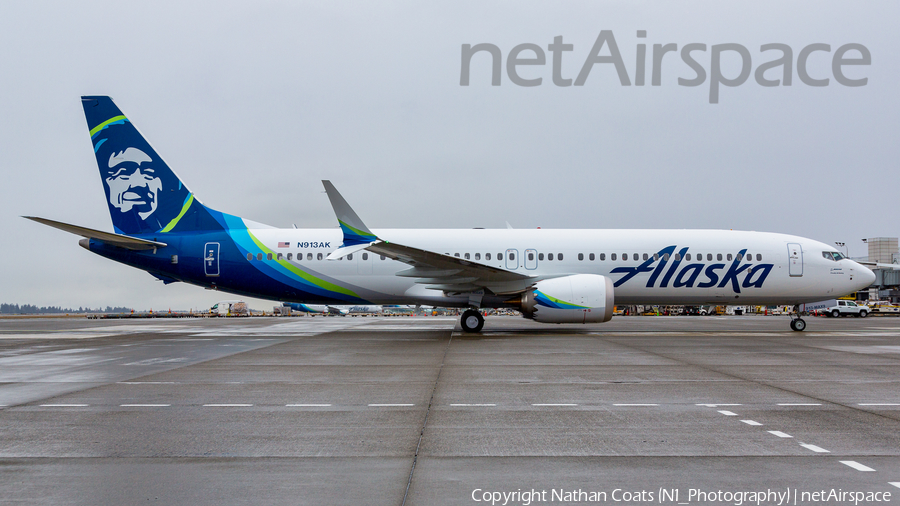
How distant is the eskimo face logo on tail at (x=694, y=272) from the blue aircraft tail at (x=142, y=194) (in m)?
15.4

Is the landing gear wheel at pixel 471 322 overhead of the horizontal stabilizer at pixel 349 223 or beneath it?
beneath

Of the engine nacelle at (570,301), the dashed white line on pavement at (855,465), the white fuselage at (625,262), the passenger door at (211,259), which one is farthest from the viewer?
the white fuselage at (625,262)

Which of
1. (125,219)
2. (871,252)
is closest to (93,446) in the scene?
(125,219)

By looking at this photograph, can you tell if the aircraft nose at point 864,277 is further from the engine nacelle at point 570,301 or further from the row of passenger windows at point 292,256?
the row of passenger windows at point 292,256

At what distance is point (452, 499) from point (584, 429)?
8.04ft

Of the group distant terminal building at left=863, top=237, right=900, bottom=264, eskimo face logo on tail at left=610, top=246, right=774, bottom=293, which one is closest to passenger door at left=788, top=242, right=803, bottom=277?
eskimo face logo on tail at left=610, top=246, right=774, bottom=293

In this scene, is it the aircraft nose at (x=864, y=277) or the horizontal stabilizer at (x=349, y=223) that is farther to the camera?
the aircraft nose at (x=864, y=277)

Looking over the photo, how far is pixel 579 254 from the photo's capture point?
21.2 meters

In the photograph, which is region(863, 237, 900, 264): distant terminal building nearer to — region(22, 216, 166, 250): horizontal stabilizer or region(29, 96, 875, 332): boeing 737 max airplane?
region(29, 96, 875, 332): boeing 737 max airplane

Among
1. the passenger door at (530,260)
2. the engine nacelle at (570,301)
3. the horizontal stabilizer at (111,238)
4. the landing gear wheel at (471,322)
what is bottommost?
the landing gear wheel at (471,322)

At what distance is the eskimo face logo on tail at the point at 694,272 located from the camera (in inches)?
832

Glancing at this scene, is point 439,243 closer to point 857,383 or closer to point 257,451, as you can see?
point 857,383

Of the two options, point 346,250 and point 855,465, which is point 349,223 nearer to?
point 346,250

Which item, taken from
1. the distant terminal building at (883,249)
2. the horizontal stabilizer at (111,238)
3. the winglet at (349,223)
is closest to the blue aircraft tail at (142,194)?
the horizontal stabilizer at (111,238)
